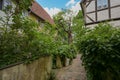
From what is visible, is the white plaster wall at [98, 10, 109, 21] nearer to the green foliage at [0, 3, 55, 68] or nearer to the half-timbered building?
the half-timbered building

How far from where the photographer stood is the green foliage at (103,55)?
14.1 ft

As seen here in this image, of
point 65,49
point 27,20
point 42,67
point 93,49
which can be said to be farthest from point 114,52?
point 65,49

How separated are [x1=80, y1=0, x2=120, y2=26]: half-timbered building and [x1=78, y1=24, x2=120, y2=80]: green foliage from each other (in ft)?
24.6

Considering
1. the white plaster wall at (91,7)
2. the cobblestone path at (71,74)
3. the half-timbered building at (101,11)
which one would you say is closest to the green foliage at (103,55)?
the cobblestone path at (71,74)

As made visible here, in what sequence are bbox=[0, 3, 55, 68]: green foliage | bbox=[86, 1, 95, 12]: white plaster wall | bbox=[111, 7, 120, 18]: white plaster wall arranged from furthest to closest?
bbox=[86, 1, 95, 12]: white plaster wall → bbox=[111, 7, 120, 18]: white plaster wall → bbox=[0, 3, 55, 68]: green foliage

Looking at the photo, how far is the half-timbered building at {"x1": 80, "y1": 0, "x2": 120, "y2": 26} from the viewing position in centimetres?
1223

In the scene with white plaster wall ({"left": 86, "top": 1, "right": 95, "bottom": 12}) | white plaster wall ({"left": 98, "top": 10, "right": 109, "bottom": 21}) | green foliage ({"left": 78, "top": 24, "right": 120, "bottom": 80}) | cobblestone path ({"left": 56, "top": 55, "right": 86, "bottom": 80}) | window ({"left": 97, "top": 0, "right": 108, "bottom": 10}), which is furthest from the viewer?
white plaster wall ({"left": 86, "top": 1, "right": 95, "bottom": 12})

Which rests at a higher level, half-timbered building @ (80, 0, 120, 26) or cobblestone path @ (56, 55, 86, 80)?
half-timbered building @ (80, 0, 120, 26)

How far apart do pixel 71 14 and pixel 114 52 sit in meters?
23.2

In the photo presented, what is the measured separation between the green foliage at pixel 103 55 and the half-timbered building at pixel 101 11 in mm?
7510

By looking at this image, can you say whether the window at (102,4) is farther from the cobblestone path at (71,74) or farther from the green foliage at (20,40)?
the green foliage at (20,40)

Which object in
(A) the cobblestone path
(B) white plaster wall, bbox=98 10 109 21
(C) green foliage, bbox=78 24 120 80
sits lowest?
(A) the cobblestone path

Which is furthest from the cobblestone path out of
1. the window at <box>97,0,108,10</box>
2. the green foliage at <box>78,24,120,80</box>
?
the window at <box>97,0,108,10</box>

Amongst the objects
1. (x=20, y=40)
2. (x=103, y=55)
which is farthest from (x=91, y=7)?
(x=103, y=55)
